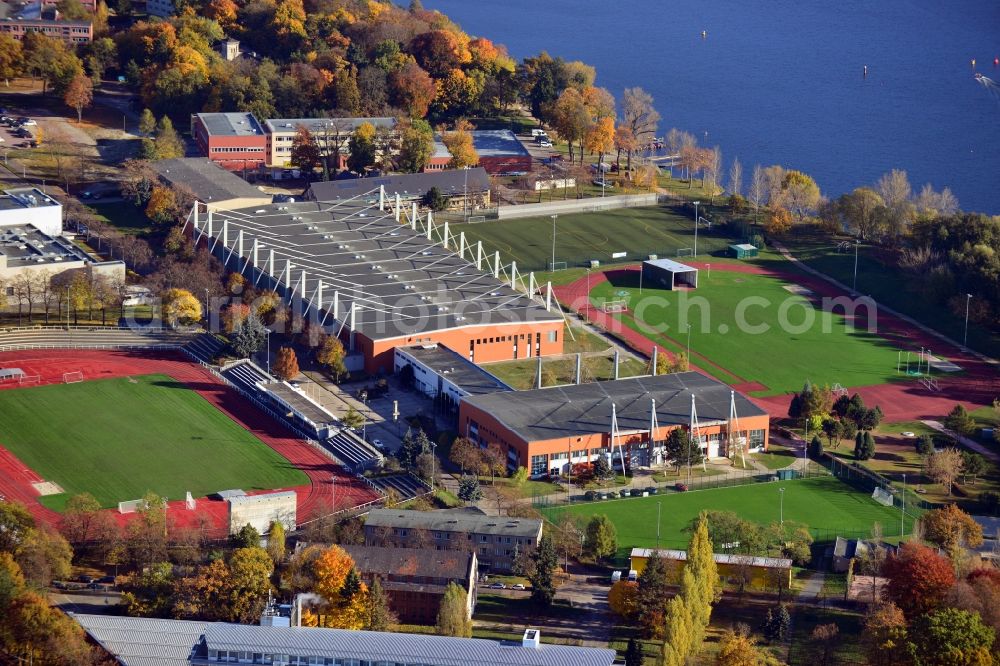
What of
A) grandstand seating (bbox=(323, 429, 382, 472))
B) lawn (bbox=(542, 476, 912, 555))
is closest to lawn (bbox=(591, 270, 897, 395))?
lawn (bbox=(542, 476, 912, 555))

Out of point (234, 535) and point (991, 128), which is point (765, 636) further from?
point (991, 128)

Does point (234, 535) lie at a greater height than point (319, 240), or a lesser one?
lesser

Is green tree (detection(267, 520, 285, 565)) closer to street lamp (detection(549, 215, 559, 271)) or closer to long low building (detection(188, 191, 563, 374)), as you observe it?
long low building (detection(188, 191, 563, 374))

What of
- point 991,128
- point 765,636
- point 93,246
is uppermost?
point 991,128

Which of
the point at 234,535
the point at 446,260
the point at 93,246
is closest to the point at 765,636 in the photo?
the point at 234,535

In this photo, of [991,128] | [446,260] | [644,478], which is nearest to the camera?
[644,478]

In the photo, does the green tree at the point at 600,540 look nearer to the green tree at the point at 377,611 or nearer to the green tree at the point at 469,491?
the green tree at the point at 469,491
